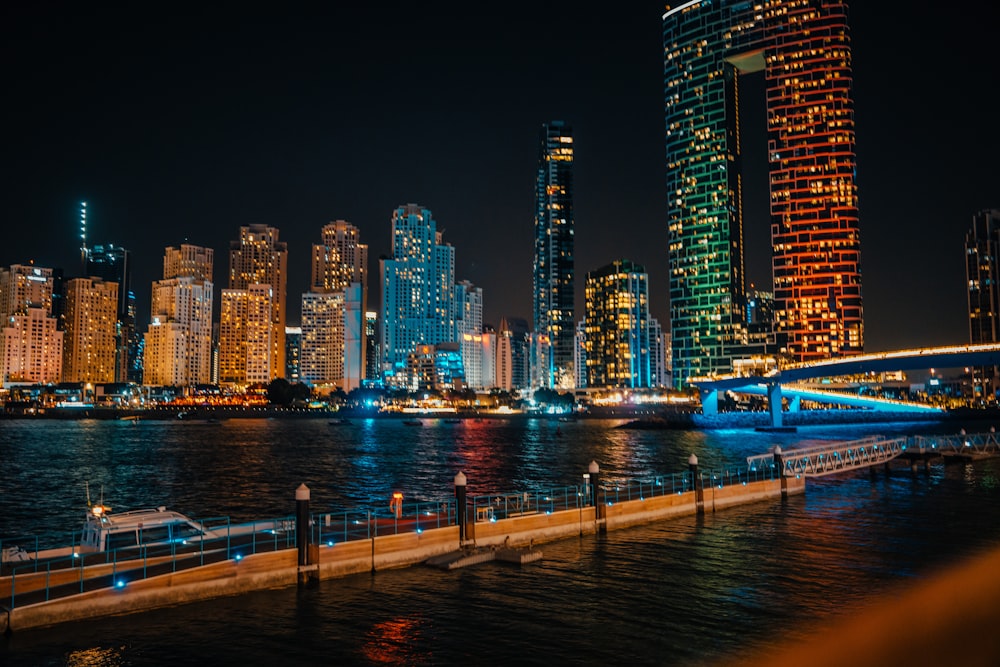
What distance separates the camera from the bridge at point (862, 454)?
195 feet

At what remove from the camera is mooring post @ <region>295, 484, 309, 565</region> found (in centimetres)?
2789

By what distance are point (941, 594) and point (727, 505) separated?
21.0m

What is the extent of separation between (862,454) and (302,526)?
5893 cm

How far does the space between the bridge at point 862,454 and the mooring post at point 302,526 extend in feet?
116

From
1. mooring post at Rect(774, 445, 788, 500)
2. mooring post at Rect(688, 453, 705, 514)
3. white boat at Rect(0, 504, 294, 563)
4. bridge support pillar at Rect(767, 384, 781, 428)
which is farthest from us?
bridge support pillar at Rect(767, 384, 781, 428)

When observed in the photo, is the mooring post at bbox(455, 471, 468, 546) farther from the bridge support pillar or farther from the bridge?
the bridge support pillar

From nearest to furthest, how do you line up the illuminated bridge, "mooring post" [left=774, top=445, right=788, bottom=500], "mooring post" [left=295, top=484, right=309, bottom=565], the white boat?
"mooring post" [left=295, top=484, right=309, bottom=565], the white boat, "mooring post" [left=774, top=445, right=788, bottom=500], the illuminated bridge

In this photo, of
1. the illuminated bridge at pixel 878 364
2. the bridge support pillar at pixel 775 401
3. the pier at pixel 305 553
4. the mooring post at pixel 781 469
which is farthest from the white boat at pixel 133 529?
the bridge support pillar at pixel 775 401

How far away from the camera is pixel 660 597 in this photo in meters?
Answer: 27.9

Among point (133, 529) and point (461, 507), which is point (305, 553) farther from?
point (133, 529)

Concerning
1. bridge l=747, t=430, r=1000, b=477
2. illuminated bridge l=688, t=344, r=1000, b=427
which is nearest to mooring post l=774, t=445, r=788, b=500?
bridge l=747, t=430, r=1000, b=477

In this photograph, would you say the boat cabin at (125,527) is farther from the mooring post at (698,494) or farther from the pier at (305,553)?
the mooring post at (698,494)

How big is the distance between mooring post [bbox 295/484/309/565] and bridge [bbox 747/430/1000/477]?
3548cm

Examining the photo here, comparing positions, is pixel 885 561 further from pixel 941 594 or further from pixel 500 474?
pixel 500 474
